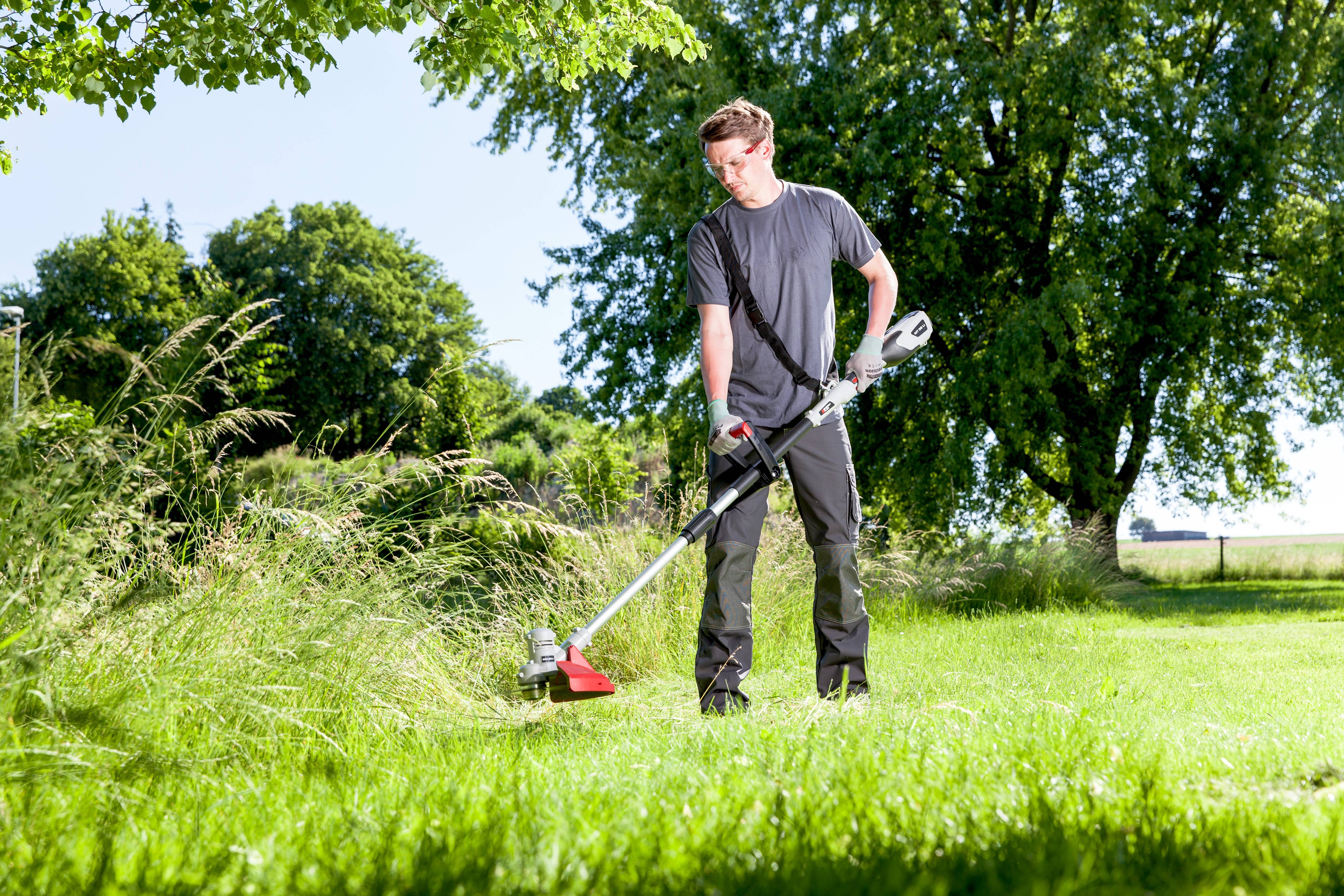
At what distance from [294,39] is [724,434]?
14.9 ft

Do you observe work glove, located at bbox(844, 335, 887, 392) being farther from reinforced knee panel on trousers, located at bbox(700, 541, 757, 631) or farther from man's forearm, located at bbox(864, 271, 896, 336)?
reinforced knee panel on trousers, located at bbox(700, 541, 757, 631)

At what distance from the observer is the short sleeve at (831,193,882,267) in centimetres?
429

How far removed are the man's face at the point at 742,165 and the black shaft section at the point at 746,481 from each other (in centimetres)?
100

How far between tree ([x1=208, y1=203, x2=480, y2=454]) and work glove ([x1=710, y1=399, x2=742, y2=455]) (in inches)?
1069

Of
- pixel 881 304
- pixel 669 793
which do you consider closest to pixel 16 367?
pixel 669 793

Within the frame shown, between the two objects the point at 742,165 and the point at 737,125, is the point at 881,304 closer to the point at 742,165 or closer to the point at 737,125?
the point at 742,165

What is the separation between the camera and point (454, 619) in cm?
545

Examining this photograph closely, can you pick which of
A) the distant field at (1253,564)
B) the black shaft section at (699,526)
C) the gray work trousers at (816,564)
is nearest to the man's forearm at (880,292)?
the gray work trousers at (816,564)

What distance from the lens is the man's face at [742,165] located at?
4.02m

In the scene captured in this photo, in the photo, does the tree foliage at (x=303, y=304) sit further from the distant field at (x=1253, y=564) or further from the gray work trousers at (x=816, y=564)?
the gray work trousers at (x=816, y=564)

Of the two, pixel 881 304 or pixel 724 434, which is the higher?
pixel 881 304

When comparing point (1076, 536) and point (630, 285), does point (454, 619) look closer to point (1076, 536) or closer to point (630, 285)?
point (1076, 536)

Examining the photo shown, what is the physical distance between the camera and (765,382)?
13.4 ft

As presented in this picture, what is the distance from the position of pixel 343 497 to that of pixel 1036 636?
15.0ft
